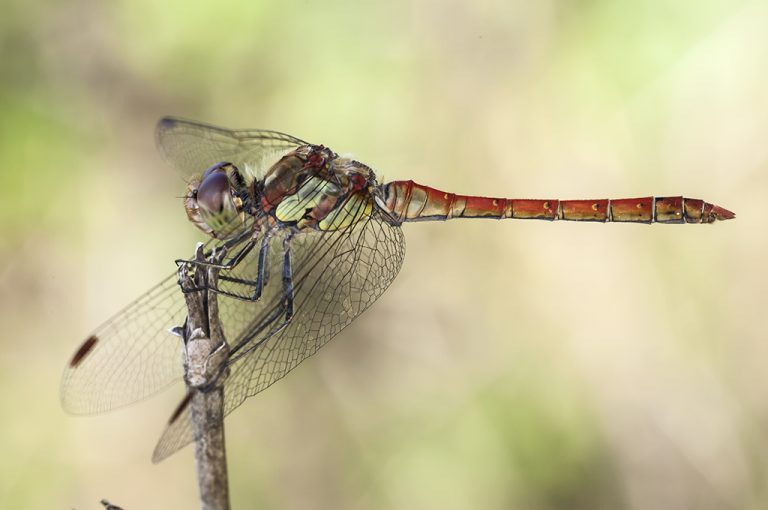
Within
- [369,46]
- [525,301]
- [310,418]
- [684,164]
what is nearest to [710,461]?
[525,301]

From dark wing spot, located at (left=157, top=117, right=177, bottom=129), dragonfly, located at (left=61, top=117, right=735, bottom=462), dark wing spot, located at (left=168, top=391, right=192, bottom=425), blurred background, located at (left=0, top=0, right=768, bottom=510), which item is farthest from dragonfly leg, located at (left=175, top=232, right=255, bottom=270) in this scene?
blurred background, located at (left=0, top=0, right=768, bottom=510)

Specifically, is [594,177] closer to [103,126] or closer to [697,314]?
[697,314]

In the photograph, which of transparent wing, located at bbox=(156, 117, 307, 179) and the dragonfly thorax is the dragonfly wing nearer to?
the dragonfly thorax

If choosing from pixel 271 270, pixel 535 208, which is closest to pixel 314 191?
pixel 271 270

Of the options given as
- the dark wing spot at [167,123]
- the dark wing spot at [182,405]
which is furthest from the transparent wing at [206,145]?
the dark wing spot at [182,405]

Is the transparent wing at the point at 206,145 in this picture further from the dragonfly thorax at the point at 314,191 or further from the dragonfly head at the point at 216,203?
the dragonfly head at the point at 216,203
